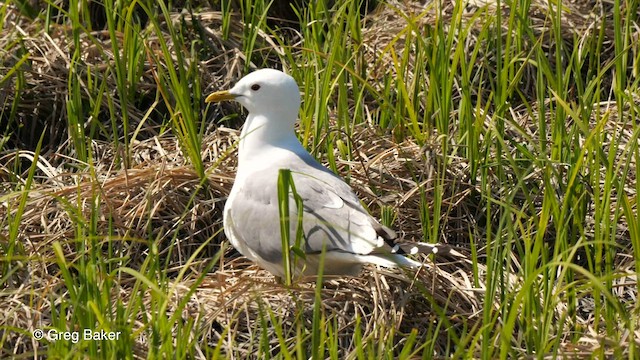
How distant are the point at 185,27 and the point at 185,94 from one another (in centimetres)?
110

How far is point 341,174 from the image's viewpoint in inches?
170

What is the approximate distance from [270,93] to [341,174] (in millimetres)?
467

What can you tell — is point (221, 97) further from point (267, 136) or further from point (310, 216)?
point (310, 216)

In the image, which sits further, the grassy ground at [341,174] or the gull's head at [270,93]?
the gull's head at [270,93]

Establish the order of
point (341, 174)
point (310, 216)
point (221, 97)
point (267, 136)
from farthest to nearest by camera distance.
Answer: point (341, 174), point (221, 97), point (267, 136), point (310, 216)

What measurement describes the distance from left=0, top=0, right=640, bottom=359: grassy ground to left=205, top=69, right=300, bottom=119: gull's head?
0.12 meters

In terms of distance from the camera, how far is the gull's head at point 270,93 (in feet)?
13.2

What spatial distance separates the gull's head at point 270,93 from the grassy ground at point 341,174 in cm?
12

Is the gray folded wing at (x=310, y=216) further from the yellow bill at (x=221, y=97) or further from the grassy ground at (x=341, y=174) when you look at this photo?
the yellow bill at (x=221, y=97)

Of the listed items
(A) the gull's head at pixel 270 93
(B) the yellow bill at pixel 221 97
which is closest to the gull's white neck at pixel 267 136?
(A) the gull's head at pixel 270 93

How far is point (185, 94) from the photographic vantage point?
160 inches

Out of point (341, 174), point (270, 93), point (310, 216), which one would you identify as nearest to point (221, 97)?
point (270, 93)

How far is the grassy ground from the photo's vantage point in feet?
10.1

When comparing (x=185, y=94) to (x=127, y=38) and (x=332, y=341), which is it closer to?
(x=127, y=38)
